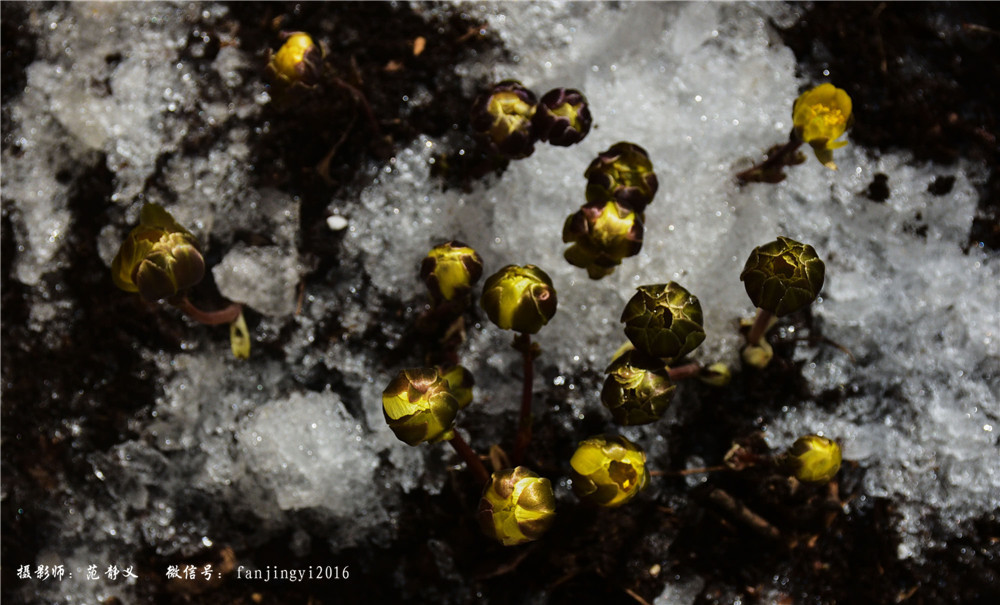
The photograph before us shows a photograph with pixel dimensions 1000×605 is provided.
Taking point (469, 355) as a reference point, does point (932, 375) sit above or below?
above

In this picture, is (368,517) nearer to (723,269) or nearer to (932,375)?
(723,269)

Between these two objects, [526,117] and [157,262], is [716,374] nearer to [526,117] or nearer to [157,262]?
[526,117]

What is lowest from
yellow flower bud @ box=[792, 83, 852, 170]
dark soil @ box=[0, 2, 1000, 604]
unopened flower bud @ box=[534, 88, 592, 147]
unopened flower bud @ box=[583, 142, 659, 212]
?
dark soil @ box=[0, 2, 1000, 604]

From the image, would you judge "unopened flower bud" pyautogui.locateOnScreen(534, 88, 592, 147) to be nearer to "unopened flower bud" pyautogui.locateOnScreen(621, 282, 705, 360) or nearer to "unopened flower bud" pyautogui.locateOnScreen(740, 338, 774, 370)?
"unopened flower bud" pyautogui.locateOnScreen(621, 282, 705, 360)

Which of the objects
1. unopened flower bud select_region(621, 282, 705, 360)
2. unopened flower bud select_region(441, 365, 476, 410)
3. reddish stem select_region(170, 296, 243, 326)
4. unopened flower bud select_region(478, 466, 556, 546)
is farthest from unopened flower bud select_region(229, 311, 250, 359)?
unopened flower bud select_region(621, 282, 705, 360)

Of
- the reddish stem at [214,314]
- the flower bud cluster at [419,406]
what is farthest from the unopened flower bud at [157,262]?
the flower bud cluster at [419,406]

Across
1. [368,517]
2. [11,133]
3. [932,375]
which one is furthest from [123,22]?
[932,375]

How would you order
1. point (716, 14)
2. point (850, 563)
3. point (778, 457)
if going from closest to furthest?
point (778, 457), point (850, 563), point (716, 14)

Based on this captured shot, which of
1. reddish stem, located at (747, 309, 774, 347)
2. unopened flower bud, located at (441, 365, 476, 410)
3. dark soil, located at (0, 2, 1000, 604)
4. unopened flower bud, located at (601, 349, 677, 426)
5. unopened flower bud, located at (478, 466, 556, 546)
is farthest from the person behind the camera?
dark soil, located at (0, 2, 1000, 604)
